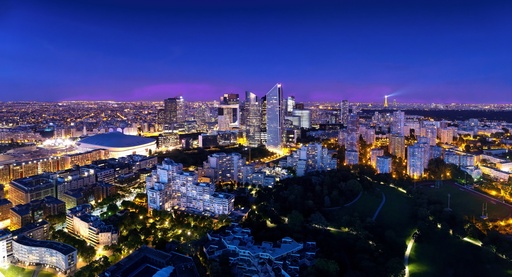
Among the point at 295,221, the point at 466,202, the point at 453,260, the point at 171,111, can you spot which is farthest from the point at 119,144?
the point at 453,260

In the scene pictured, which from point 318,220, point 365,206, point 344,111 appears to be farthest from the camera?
point 344,111

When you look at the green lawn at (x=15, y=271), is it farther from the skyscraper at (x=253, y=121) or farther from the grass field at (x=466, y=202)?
the skyscraper at (x=253, y=121)

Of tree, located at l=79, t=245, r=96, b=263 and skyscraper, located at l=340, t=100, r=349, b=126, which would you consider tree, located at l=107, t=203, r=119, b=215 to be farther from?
skyscraper, located at l=340, t=100, r=349, b=126

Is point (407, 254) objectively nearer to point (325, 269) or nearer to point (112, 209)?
point (325, 269)

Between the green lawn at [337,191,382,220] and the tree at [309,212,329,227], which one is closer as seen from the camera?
the tree at [309,212,329,227]

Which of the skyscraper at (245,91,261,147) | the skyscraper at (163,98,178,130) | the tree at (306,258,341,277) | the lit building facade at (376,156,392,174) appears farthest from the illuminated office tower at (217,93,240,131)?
the tree at (306,258,341,277)
